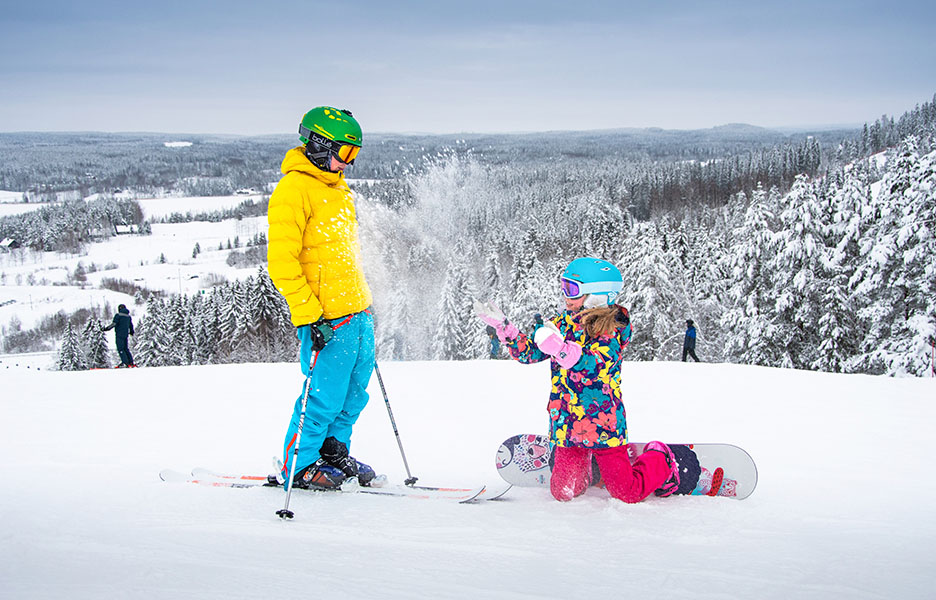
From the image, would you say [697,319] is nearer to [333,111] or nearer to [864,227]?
[864,227]

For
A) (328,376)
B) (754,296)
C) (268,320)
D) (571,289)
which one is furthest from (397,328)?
(571,289)

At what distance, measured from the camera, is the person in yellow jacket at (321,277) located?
9.74 ft

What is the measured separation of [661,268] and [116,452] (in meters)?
22.4

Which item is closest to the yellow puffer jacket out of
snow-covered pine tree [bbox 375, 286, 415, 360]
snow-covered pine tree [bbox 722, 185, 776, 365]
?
snow-covered pine tree [bbox 722, 185, 776, 365]

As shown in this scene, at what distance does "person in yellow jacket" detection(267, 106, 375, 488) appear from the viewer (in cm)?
297

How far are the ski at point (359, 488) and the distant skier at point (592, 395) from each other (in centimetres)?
49

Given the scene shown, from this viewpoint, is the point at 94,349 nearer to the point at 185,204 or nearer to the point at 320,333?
Result: the point at 320,333

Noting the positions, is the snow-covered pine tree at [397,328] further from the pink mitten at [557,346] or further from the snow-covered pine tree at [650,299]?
the pink mitten at [557,346]

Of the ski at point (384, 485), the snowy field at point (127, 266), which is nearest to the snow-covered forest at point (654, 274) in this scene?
the ski at point (384, 485)

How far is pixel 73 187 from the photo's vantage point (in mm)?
125000

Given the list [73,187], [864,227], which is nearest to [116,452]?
[864,227]

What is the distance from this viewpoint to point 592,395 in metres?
2.91

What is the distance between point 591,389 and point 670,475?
1.99ft

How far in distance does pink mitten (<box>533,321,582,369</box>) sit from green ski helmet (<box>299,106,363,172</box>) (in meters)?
1.43
